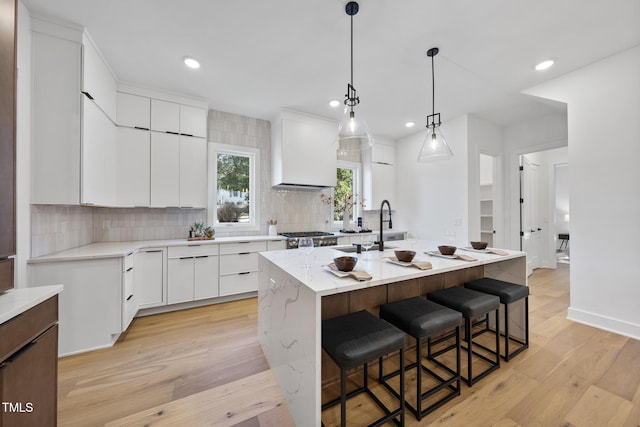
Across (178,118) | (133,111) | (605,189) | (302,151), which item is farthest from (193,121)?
(605,189)

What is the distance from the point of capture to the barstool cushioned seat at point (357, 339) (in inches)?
44.4

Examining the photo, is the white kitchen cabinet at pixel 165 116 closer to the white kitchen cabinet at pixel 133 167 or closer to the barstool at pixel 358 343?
the white kitchen cabinet at pixel 133 167

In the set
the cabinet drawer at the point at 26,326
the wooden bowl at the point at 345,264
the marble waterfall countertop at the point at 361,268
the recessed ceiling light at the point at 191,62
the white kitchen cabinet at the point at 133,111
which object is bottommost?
the cabinet drawer at the point at 26,326

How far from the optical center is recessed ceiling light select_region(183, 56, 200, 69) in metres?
2.42

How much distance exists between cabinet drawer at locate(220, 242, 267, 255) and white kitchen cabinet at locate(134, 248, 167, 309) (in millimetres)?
682

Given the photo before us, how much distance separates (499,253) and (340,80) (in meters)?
2.45

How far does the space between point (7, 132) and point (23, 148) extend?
4.20ft

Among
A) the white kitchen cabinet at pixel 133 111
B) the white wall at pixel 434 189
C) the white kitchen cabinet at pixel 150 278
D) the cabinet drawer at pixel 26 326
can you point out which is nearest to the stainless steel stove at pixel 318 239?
the white kitchen cabinet at pixel 150 278

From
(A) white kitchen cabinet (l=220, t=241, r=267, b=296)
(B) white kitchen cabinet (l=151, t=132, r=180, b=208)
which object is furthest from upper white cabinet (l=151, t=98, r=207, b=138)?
(A) white kitchen cabinet (l=220, t=241, r=267, b=296)

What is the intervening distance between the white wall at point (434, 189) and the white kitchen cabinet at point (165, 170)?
387 centimetres

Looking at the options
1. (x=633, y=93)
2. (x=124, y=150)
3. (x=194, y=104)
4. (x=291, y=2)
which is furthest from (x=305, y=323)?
(x=633, y=93)

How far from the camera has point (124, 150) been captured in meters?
2.79

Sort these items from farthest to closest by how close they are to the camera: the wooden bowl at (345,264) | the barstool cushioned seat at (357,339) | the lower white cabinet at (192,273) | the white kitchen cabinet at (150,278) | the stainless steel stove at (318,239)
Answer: the stainless steel stove at (318,239) → the lower white cabinet at (192,273) → the white kitchen cabinet at (150,278) → the wooden bowl at (345,264) → the barstool cushioned seat at (357,339)

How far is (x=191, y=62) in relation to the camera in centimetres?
247
